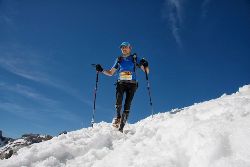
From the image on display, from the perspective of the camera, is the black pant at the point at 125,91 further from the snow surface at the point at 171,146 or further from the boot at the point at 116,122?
the snow surface at the point at 171,146

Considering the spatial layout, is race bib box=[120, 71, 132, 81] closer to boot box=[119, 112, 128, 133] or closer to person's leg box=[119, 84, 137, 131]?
person's leg box=[119, 84, 137, 131]

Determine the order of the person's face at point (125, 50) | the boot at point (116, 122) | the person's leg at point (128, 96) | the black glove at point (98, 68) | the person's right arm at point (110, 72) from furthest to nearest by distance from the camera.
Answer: the black glove at point (98, 68) < the person's right arm at point (110, 72) < the person's face at point (125, 50) < the boot at point (116, 122) < the person's leg at point (128, 96)

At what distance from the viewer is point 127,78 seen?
1270 centimetres

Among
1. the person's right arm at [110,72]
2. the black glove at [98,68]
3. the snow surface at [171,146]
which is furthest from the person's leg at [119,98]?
the snow surface at [171,146]

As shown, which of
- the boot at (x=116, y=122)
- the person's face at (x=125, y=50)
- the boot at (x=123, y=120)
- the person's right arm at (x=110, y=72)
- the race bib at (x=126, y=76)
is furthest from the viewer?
the person's right arm at (x=110, y=72)

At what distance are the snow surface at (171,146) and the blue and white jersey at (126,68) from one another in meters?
2.61

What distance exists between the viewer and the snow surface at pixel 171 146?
634 centimetres

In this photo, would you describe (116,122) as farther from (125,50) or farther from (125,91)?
(125,50)

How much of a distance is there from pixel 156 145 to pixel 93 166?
1.61m

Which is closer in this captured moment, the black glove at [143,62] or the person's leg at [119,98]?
the person's leg at [119,98]

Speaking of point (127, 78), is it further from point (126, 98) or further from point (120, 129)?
point (120, 129)

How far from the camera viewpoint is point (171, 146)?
7543 millimetres

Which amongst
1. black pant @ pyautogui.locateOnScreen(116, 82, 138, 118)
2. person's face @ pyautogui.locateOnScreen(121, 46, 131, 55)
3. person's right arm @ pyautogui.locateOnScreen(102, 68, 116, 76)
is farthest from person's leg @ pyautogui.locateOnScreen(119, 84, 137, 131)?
person's face @ pyautogui.locateOnScreen(121, 46, 131, 55)

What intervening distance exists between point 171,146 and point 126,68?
5.79 meters
